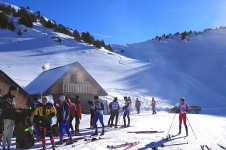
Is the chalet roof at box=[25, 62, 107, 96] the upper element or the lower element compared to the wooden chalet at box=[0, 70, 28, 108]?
upper

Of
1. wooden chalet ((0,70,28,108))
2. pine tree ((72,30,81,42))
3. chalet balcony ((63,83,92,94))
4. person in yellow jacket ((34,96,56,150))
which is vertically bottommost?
person in yellow jacket ((34,96,56,150))

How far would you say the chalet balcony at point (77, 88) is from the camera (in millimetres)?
37812

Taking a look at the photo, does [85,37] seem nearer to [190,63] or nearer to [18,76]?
[190,63]

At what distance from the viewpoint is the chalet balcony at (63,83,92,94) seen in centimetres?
3781

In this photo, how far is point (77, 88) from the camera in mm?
38719

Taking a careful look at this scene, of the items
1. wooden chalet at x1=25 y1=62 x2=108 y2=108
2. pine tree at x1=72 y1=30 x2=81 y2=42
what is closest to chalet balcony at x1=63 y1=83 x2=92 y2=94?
wooden chalet at x1=25 y1=62 x2=108 y2=108

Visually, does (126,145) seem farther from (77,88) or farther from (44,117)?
(77,88)

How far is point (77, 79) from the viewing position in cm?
3903

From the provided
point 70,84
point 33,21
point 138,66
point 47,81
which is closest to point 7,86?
point 47,81

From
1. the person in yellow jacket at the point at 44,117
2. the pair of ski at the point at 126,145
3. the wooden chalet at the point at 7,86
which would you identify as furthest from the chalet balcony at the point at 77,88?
the person in yellow jacket at the point at 44,117

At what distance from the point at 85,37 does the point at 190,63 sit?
2208 cm

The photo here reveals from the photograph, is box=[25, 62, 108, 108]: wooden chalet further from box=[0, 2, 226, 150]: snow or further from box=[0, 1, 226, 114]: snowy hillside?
box=[0, 1, 226, 114]: snowy hillside

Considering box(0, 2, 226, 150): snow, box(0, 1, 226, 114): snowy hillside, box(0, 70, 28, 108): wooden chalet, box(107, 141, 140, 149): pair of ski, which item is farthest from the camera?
box(0, 1, 226, 114): snowy hillside

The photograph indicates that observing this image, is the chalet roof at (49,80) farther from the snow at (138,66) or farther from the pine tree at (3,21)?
the pine tree at (3,21)
